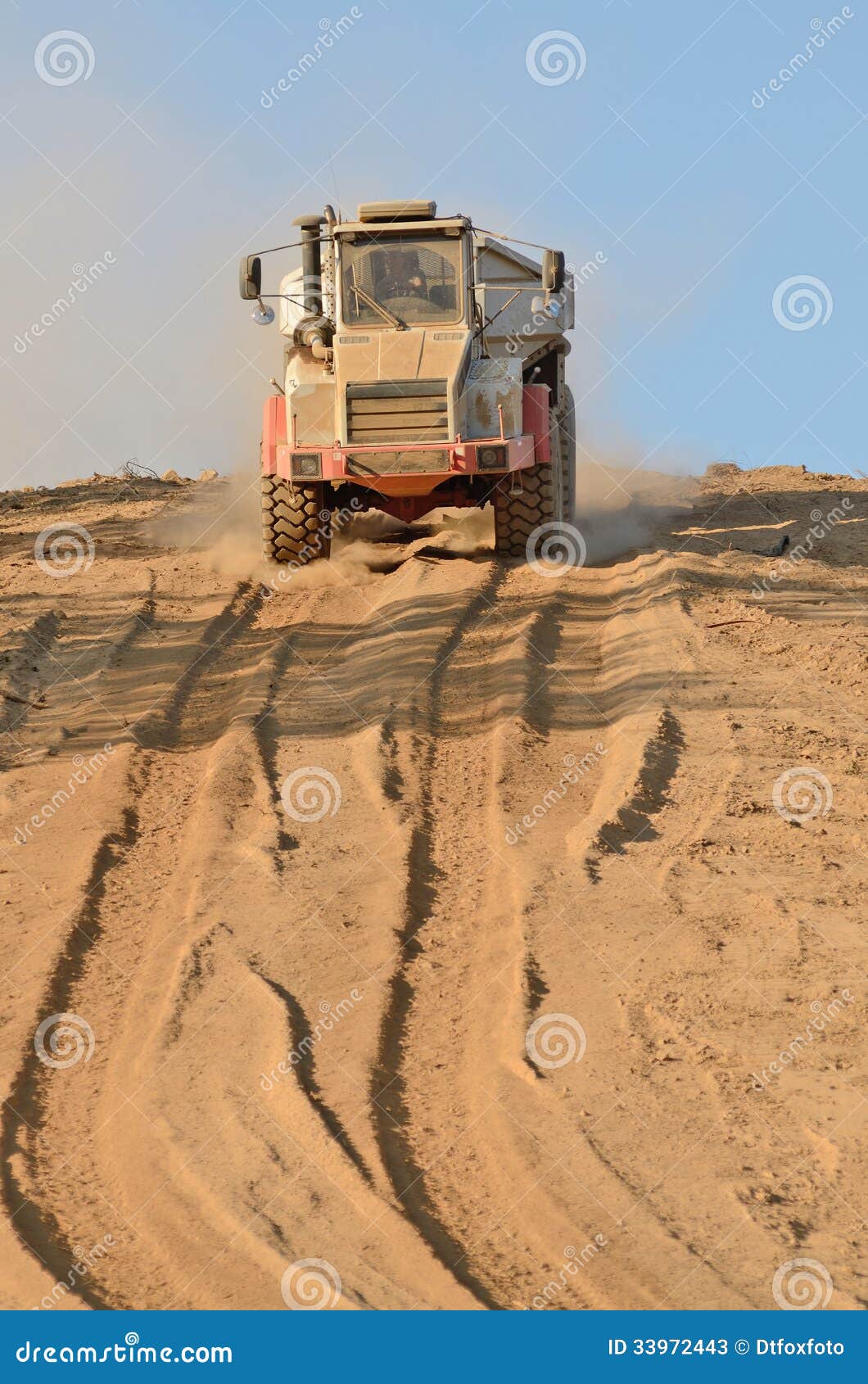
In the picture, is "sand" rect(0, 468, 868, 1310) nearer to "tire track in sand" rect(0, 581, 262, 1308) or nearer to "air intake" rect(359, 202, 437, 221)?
"tire track in sand" rect(0, 581, 262, 1308)

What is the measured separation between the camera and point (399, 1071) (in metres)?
5.82

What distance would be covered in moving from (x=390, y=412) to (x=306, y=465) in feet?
2.59

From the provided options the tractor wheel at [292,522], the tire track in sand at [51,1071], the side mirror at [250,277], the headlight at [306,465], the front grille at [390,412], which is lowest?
the tire track in sand at [51,1071]

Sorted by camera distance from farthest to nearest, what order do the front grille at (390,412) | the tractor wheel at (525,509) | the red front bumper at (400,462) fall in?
the tractor wheel at (525,509) → the front grille at (390,412) → the red front bumper at (400,462)

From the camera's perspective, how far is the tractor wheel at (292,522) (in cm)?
1334

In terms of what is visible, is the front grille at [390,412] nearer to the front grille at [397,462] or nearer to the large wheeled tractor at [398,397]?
the large wheeled tractor at [398,397]

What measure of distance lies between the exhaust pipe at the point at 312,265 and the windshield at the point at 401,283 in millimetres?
633

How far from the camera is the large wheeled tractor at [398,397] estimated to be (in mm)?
12852

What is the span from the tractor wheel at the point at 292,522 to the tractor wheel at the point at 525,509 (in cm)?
148

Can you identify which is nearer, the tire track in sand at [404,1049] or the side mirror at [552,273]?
the tire track in sand at [404,1049]

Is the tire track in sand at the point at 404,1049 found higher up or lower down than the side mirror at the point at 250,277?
lower down

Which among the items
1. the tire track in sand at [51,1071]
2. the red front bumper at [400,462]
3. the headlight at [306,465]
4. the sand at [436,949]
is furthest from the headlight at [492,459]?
the tire track in sand at [51,1071]

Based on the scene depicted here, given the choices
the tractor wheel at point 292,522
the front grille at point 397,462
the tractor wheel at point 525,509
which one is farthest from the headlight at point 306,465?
the tractor wheel at point 525,509

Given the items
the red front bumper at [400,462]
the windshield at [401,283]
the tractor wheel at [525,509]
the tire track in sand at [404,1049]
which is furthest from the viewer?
the tractor wheel at [525,509]
